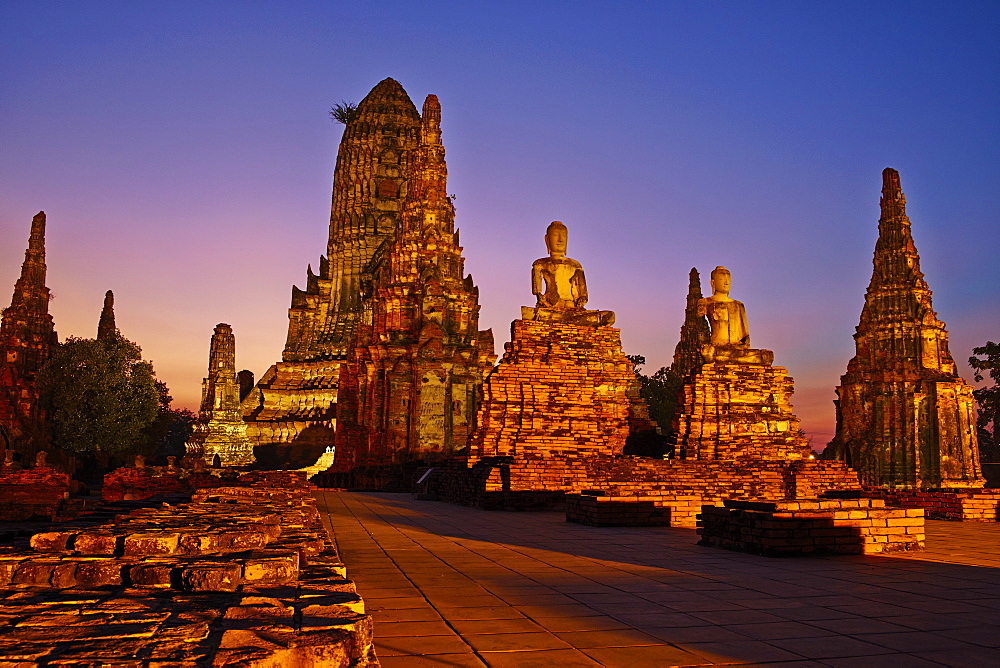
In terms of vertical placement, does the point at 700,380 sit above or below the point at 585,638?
above

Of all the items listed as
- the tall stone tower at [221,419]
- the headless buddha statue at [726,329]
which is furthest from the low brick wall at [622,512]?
the tall stone tower at [221,419]

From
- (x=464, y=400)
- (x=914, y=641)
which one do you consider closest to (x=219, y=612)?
(x=914, y=641)

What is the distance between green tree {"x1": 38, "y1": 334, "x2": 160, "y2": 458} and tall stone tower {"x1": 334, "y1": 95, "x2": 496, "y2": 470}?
966 centimetres

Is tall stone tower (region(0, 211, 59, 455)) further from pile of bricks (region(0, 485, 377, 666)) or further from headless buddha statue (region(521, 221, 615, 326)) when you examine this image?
pile of bricks (region(0, 485, 377, 666))

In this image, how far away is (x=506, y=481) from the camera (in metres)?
13.9

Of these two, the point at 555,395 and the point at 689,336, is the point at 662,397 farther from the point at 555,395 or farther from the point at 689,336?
the point at 555,395

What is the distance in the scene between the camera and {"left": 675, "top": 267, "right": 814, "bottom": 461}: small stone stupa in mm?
16766

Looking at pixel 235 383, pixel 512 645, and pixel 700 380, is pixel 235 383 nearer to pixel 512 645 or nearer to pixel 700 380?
pixel 700 380

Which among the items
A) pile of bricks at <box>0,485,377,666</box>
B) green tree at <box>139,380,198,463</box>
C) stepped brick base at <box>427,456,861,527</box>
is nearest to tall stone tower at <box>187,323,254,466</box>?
green tree at <box>139,380,198,463</box>

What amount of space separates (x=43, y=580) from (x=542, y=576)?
344 cm

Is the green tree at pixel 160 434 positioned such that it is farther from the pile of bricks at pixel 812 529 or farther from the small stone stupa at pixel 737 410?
the pile of bricks at pixel 812 529

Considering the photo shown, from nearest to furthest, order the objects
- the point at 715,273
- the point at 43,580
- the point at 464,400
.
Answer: the point at 43,580, the point at 715,273, the point at 464,400

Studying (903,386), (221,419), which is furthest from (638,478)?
(221,419)

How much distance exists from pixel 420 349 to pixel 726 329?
39.5ft
